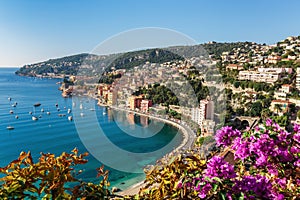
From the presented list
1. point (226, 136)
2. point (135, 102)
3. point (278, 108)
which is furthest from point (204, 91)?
point (226, 136)

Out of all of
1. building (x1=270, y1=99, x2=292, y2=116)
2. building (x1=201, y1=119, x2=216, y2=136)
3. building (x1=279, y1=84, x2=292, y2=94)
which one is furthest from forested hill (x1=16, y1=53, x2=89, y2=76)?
building (x1=270, y1=99, x2=292, y2=116)

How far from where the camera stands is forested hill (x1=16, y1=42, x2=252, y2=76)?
2278 cm

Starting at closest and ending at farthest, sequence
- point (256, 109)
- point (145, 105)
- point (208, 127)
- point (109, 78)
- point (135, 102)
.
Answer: point (208, 127)
point (256, 109)
point (145, 105)
point (135, 102)
point (109, 78)

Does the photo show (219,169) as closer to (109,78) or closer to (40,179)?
(40,179)

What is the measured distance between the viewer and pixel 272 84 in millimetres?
20609

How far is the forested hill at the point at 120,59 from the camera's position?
22.8 metres

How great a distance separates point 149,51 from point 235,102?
14.7 meters

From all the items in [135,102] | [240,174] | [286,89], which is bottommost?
[135,102]

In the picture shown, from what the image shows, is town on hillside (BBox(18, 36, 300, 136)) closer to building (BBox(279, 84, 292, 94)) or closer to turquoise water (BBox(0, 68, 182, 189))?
building (BBox(279, 84, 292, 94))

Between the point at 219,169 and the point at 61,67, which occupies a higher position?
the point at 61,67

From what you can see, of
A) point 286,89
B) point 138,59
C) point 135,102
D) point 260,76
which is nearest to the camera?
point 286,89

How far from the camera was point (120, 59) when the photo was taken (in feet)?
→ 93.2

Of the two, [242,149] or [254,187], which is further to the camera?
[242,149]

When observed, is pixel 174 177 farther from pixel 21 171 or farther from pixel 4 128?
pixel 4 128
